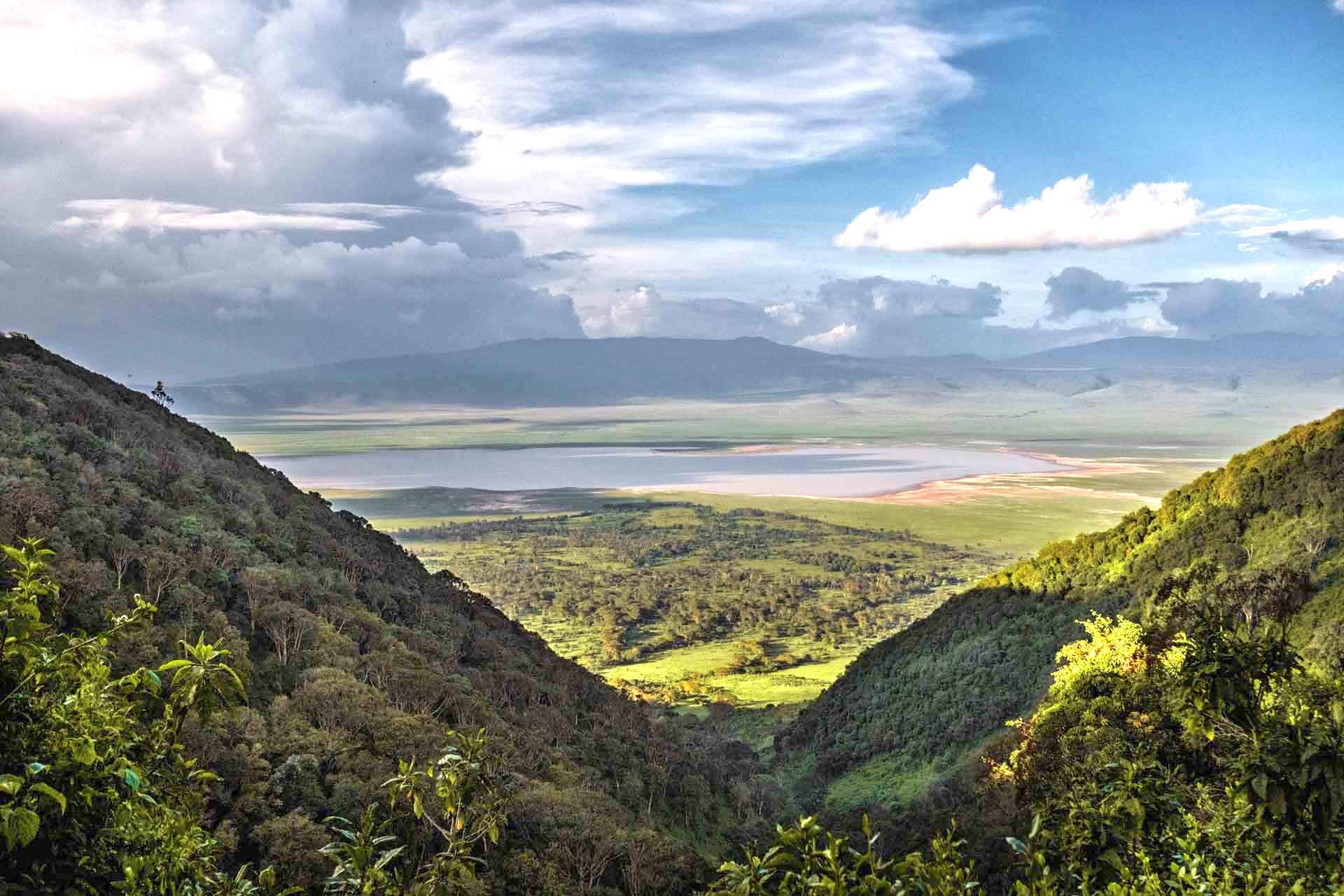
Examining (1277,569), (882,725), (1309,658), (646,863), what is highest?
(1277,569)

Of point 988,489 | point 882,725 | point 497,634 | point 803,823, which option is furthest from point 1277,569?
point 988,489

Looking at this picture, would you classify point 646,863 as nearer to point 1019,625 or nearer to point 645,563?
point 1019,625

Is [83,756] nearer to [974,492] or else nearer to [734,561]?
[734,561]

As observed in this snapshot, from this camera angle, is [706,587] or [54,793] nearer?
[54,793]

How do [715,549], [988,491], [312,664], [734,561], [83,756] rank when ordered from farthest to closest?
1. [988,491]
2. [715,549]
3. [734,561]
4. [312,664]
5. [83,756]

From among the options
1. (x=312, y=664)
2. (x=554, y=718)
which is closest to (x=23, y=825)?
(x=312, y=664)

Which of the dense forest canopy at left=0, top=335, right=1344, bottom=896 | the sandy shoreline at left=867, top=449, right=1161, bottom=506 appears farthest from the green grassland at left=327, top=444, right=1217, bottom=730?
the dense forest canopy at left=0, top=335, right=1344, bottom=896
